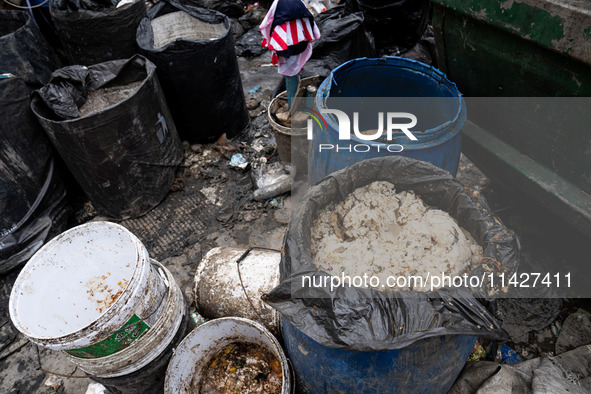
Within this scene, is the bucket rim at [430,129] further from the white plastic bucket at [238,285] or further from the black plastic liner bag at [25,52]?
the black plastic liner bag at [25,52]

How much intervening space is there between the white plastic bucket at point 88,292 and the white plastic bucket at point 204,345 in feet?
0.76

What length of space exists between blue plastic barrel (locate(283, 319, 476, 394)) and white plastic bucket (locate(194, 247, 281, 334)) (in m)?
0.52

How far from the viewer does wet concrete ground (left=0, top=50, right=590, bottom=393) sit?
7.68 feet

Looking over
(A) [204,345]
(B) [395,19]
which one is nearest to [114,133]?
(A) [204,345]

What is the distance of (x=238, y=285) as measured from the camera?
83.9 inches

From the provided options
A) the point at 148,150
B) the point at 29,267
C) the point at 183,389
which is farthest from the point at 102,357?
the point at 148,150

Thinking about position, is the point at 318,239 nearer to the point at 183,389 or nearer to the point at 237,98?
the point at 183,389

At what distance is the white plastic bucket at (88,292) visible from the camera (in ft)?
5.35

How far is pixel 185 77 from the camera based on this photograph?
123 inches

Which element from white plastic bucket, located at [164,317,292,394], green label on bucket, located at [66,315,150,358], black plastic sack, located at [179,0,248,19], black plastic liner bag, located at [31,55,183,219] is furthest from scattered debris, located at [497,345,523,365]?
black plastic sack, located at [179,0,248,19]

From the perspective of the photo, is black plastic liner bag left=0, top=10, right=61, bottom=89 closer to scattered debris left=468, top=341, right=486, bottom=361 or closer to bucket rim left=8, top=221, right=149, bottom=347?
bucket rim left=8, top=221, right=149, bottom=347

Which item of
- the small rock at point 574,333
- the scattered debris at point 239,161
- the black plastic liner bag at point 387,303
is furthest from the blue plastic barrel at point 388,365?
the scattered debris at point 239,161

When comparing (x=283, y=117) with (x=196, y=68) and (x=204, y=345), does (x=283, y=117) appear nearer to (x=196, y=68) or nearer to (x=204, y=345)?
(x=196, y=68)

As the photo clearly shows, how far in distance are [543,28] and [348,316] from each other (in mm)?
1786
